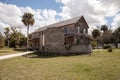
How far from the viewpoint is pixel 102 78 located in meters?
10.6

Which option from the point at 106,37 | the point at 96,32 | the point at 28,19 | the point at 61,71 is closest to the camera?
the point at 61,71

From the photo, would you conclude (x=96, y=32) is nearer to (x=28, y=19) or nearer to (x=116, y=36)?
(x=116, y=36)

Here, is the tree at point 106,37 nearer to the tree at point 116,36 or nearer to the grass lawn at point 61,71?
the tree at point 116,36

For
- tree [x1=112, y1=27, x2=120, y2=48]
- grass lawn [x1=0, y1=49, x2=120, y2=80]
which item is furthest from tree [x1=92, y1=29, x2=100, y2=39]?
grass lawn [x1=0, y1=49, x2=120, y2=80]

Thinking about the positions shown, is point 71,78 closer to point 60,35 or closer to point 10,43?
point 60,35

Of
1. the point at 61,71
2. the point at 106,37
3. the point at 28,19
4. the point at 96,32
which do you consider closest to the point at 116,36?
the point at 106,37

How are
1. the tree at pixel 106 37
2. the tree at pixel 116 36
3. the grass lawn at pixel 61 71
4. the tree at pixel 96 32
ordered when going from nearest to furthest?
the grass lawn at pixel 61 71, the tree at pixel 96 32, the tree at pixel 116 36, the tree at pixel 106 37

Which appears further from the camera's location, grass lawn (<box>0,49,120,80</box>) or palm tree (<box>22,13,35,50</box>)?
palm tree (<box>22,13,35,50</box>)

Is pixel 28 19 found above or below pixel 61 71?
above

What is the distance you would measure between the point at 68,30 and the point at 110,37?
181 feet

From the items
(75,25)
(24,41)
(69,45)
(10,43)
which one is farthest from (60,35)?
(10,43)

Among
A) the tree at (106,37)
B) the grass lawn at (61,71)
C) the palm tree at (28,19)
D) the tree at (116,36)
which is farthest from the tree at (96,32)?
the grass lawn at (61,71)

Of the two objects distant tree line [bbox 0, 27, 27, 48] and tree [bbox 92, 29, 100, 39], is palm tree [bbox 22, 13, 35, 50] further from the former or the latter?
tree [bbox 92, 29, 100, 39]

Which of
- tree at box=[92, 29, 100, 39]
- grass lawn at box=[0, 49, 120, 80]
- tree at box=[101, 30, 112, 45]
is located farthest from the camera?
tree at box=[101, 30, 112, 45]
